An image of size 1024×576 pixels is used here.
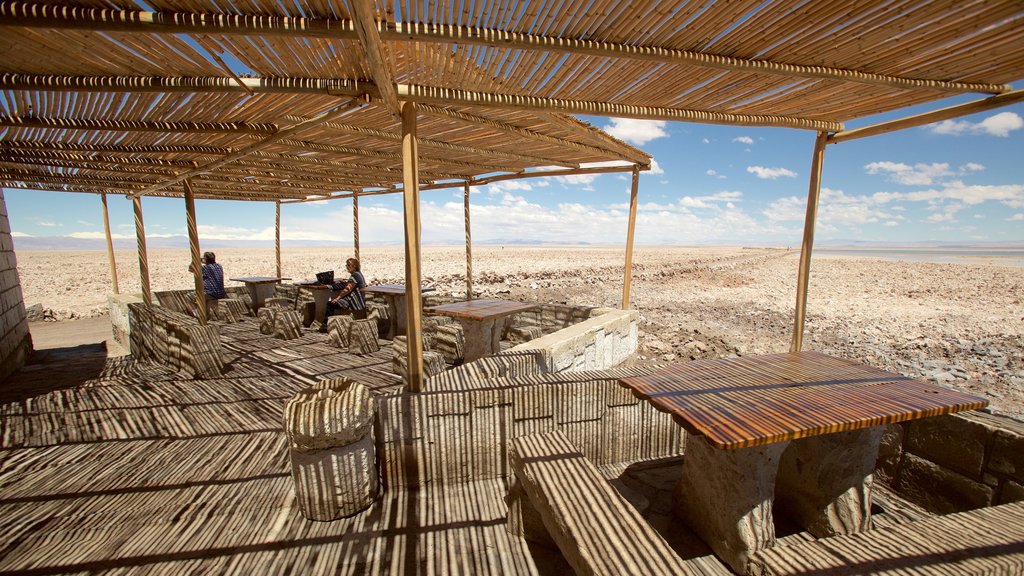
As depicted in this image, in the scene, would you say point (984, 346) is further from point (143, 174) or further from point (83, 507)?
point (143, 174)

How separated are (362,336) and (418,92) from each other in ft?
12.2

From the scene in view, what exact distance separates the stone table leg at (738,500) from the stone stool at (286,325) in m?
6.04

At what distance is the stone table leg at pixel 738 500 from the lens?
2049mm

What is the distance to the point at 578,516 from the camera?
1.68 m

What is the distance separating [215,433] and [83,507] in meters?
0.91

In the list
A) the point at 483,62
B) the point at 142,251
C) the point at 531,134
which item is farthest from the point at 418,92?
the point at 142,251

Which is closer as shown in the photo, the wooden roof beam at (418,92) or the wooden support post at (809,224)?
the wooden roof beam at (418,92)

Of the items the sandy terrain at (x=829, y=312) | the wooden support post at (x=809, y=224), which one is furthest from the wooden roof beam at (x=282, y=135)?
the sandy terrain at (x=829, y=312)

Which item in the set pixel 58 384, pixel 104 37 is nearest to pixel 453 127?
pixel 104 37

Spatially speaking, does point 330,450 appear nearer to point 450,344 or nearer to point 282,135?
point 282,135

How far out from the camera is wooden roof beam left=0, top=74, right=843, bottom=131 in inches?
93.6

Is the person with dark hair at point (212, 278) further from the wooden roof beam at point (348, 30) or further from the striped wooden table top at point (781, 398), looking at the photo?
the striped wooden table top at point (781, 398)

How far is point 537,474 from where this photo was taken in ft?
6.47

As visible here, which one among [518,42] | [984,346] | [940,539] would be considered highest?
[518,42]
